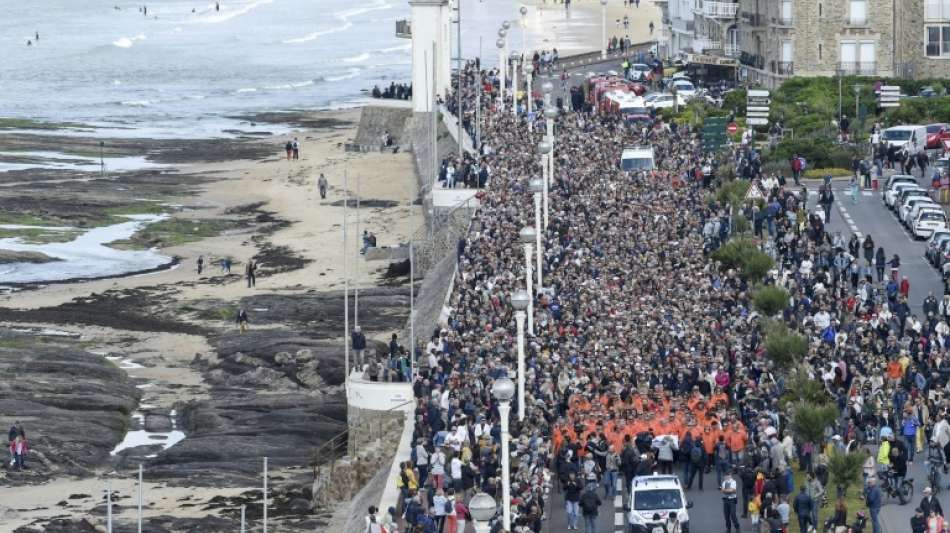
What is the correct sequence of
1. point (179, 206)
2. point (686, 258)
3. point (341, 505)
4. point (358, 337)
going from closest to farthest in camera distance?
1. point (341, 505)
2. point (358, 337)
3. point (686, 258)
4. point (179, 206)

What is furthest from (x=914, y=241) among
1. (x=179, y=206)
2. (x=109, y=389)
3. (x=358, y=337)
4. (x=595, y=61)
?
(x=595, y=61)

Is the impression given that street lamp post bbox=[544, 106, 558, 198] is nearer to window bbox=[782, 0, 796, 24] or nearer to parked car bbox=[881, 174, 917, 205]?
parked car bbox=[881, 174, 917, 205]

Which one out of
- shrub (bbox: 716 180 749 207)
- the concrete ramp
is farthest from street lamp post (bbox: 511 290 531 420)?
the concrete ramp

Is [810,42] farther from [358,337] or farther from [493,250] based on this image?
[358,337]

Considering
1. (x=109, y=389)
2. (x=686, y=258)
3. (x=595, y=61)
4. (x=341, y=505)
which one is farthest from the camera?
(x=595, y=61)

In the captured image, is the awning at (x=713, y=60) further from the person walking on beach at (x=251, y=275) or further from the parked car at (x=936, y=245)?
the parked car at (x=936, y=245)
